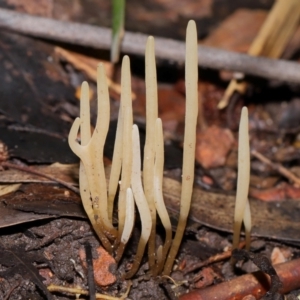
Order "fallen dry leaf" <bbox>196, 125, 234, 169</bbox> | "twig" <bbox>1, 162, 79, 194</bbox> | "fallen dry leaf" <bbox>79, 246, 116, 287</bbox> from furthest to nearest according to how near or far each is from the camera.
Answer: "fallen dry leaf" <bbox>196, 125, 234, 169</bbox> < "twig" <bbox>1, 162, 79, 194</bbox> < "fallen dry leaf" <bbox>79, 246, 116, 287</bbox>

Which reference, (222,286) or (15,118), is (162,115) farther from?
(222,286)

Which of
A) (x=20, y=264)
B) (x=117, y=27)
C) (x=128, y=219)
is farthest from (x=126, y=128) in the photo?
(x=117, y=27)

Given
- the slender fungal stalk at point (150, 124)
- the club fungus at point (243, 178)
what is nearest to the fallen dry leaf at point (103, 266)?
the slender fungal stalk at point (150, 124)

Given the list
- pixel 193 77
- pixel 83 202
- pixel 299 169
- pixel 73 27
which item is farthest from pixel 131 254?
Answer: pixel 73 27

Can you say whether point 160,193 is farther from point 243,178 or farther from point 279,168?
point 279,168

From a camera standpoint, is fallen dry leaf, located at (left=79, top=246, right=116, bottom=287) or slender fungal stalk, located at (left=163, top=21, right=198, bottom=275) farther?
fallen dry leaf, located at (left=79, top=246, right=116, bottom=287)

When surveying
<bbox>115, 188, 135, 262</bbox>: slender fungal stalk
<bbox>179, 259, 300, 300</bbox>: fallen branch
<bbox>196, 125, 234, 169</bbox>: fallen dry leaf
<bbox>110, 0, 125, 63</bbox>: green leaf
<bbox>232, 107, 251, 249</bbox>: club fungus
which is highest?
<bbox>110, 0, 125, 63</bbox>: green leaf

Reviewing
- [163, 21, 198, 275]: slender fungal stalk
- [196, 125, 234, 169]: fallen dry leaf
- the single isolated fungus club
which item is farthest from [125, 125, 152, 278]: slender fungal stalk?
[196, 125, 234, 169]: fallen dry leaf

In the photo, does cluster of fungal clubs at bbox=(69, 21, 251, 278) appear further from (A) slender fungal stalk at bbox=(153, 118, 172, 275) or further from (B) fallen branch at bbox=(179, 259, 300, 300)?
(B) fallen branch at bbox=(179, 259, 300, 300)
